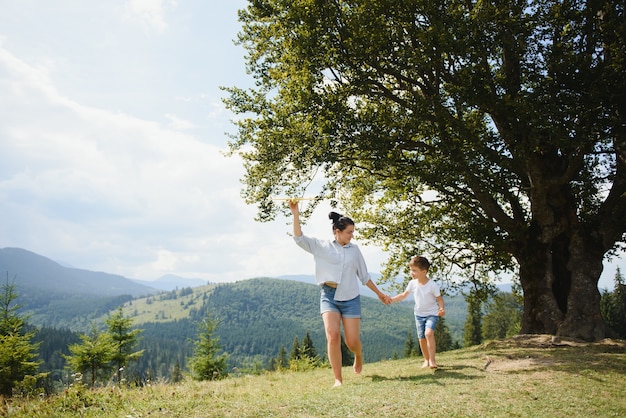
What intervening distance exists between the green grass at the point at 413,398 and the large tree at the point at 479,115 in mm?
6842

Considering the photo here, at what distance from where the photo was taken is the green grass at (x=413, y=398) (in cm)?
641

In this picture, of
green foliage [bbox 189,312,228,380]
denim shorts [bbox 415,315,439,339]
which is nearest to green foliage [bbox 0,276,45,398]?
green foliage [bbox 189,312,228,380]

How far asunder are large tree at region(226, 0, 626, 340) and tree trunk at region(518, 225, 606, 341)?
5cm

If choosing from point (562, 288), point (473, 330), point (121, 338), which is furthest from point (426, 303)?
point (473, 330)

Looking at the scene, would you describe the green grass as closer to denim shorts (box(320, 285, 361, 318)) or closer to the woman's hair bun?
denim shorts (box(320, 285, 361, 318))

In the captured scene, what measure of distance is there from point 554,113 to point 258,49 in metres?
10.9

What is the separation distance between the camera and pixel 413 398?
708cm

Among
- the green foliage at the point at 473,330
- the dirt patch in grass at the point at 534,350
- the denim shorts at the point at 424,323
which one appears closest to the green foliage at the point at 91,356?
the dirt patch in grass at the point at 534,350

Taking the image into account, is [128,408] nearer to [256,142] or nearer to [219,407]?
[219,407]

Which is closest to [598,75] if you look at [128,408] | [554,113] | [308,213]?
[554,113]

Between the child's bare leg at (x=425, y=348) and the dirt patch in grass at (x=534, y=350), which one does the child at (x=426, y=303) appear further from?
the dirt patch in grass at (x=534, y=350)

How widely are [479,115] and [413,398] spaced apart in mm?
13031

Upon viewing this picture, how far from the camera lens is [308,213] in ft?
61.2

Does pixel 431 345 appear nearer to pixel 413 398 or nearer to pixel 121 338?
pixel 413 398
